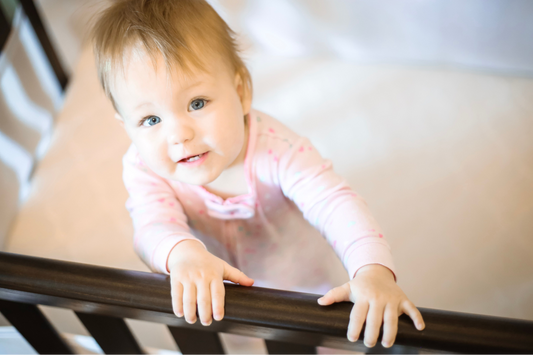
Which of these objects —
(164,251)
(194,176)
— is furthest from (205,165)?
(164,251)

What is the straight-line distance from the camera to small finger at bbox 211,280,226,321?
0.46 meters

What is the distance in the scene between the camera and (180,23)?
560 mm

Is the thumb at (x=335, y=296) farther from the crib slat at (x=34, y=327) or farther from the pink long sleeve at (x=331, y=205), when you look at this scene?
the crib slat at (x=34, y=327)

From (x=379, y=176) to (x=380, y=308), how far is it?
653 millimetres

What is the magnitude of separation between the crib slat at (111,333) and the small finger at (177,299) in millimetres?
119

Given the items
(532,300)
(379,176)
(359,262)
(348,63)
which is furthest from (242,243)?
(348,63)

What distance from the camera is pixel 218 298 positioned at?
467 mm

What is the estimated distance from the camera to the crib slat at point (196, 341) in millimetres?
547

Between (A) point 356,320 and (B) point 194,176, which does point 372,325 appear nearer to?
(A) point 356,320

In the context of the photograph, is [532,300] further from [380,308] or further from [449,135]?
[380,308]

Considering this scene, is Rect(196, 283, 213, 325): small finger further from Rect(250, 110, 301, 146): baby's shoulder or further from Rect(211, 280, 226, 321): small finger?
Rect(250, 110, 301, 146): baby's shoulder

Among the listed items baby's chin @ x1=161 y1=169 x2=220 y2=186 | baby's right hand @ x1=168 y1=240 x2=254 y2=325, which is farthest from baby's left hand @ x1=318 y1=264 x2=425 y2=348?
baby's chin @ x1=161 y1=169 x2=220 y2=186

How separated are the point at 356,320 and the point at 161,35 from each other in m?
0.38

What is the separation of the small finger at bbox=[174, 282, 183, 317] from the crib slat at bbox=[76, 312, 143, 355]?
0.39 ft
